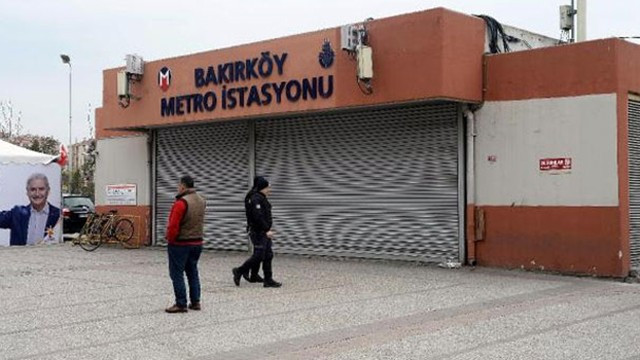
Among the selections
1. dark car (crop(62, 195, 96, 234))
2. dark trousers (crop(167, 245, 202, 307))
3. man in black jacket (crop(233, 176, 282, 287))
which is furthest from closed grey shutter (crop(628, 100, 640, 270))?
dark car (crop(62, 195, 96, 234))

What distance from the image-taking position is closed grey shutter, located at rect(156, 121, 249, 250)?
1902 cm

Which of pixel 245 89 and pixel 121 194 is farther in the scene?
pixel 121 194

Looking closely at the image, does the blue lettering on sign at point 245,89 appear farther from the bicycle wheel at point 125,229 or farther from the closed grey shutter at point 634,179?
the closed grey shutter at point 634,179

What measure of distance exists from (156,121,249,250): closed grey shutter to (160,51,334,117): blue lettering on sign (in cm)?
105

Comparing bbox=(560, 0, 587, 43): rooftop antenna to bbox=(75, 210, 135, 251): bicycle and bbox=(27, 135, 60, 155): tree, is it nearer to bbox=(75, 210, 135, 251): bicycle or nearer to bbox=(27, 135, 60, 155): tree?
bbox=(75, 210, 135, 251): bicycle

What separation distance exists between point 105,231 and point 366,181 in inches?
312

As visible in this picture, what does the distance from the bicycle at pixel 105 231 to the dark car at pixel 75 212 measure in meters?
4.86

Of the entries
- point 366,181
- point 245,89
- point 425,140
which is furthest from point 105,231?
point 425,140

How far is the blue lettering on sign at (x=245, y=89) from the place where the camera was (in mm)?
16125

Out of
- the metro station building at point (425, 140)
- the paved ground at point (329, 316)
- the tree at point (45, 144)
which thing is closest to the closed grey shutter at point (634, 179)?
the metro station building at point (425, 140)

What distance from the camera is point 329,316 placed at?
31.4 feet

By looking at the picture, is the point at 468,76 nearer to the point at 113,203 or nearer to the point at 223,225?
the point at 223,225

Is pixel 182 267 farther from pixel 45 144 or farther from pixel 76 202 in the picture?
pixel 45 144

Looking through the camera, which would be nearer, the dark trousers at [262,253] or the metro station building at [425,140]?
the dark trousers at [262,253]
